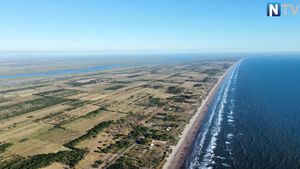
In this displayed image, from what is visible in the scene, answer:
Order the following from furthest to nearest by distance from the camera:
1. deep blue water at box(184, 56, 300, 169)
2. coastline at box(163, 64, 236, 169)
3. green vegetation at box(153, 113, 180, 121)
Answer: green vegetation at box(153, 113, 180, 121), deep blue water at box(184, 56, 300, 169), coastline at box(163, 64, 236, 169)

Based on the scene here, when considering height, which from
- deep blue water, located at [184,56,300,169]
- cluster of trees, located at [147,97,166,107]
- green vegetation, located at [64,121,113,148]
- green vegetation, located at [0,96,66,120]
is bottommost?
deep blue water, located at [184,56,300,169]

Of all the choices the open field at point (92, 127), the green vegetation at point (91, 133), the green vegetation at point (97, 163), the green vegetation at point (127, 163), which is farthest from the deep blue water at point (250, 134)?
the green vegetation at point (91, 133)

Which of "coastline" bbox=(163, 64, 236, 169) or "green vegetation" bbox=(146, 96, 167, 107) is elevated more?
"green vegetation" bbox=(146, 96, 167, 107)

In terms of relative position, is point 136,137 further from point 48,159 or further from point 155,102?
point 155,102

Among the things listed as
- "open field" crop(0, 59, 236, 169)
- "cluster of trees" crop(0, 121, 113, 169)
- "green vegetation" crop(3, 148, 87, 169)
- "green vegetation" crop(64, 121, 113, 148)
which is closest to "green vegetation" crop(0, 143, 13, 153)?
"open field" crop(0, 59, 236, 169)

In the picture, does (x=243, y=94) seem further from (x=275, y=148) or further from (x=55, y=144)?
(x=55, y=144)

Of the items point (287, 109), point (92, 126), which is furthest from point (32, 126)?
point (287, 109)

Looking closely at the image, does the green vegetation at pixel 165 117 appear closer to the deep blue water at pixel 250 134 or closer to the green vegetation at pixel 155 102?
the deep blue water at pixel 250 134

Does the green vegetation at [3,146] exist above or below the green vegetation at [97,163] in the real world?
above

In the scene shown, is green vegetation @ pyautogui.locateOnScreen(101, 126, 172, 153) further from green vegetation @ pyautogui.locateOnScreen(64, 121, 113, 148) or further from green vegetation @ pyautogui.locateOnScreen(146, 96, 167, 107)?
green vegetation @ pyautogui.locateOnScreen(146, 96, 167, 107)
